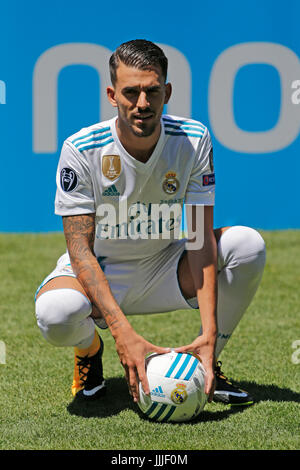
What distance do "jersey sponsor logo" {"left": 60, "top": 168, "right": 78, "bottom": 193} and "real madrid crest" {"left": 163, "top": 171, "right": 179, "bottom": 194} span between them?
0.42 metres

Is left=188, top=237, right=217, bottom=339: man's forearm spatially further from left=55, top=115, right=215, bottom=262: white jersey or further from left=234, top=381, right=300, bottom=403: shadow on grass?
left=234, top=381, right=300, bottom=403: shadow on grass

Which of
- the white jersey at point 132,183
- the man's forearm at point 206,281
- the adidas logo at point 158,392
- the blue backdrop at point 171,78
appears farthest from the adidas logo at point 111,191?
the blue backdrop at point 171,78

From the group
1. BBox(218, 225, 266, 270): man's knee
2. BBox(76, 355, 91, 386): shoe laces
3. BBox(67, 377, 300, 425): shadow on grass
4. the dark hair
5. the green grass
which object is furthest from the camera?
BBox(76, 355, 91, 386): shoe laces

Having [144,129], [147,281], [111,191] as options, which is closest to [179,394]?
[147,281]

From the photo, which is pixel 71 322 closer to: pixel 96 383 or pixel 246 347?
pixel 96 383

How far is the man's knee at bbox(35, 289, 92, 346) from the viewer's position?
9.34ft

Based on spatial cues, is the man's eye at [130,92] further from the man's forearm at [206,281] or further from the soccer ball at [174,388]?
the soccer ball at [174,388]

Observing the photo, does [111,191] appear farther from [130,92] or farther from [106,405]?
[106,405]

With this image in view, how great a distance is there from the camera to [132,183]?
3.10 m

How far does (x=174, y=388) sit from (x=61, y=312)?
21.8 inches

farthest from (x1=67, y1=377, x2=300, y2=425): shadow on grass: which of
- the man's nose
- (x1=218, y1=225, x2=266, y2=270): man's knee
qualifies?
the man's nose

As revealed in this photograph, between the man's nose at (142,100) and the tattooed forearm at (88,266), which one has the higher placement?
the man's nose at (142,100)

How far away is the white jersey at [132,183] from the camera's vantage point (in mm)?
2977
